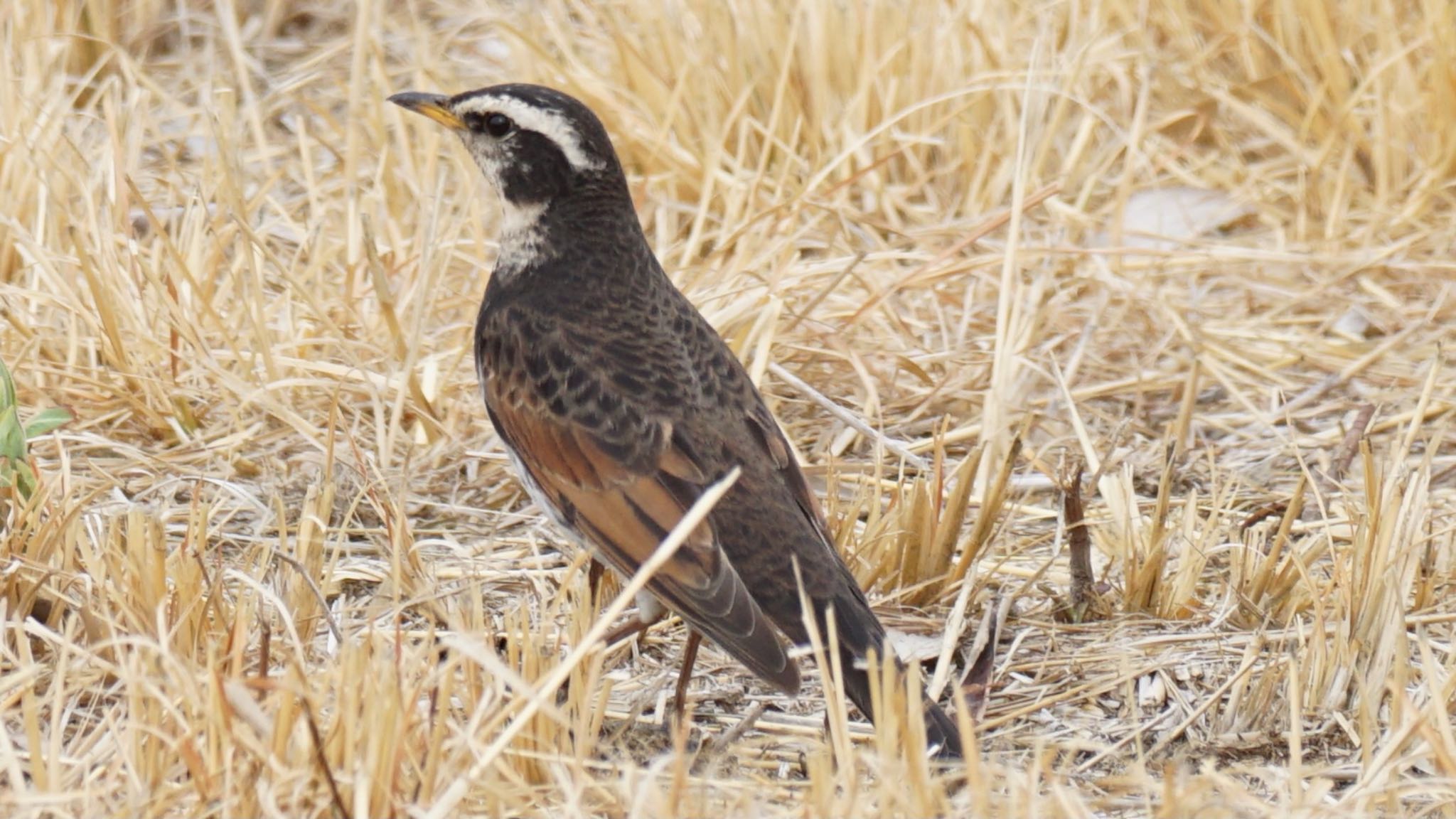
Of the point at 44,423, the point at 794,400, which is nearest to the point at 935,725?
the point at 44,423

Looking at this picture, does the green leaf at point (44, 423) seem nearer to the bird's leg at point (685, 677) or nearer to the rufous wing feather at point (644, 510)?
the rufous wing feather at point (644, 510)

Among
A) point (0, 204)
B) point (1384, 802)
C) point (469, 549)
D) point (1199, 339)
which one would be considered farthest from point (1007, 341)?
point (0, 204)

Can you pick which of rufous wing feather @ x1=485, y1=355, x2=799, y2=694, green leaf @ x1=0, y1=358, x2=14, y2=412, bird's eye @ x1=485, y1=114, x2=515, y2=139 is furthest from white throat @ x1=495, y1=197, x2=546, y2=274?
green leaf @ x1=0, y1=358, x2=14, y2=412

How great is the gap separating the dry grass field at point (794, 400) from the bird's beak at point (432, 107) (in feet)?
1.51

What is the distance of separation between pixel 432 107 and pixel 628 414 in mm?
1215

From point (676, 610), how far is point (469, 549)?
4.43 feet

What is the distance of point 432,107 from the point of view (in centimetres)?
515

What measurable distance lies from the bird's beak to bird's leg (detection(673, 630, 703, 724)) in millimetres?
1615

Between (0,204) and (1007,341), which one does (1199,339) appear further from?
(0,204)

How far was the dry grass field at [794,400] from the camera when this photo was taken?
3.55m

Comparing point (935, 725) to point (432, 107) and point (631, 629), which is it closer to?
point (631, 629)

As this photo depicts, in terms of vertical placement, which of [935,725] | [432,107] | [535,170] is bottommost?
[935,725]

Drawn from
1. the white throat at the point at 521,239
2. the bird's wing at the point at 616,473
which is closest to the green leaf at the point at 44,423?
the bird's wing at the point at 616,473

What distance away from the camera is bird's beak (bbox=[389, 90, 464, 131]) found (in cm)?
514
